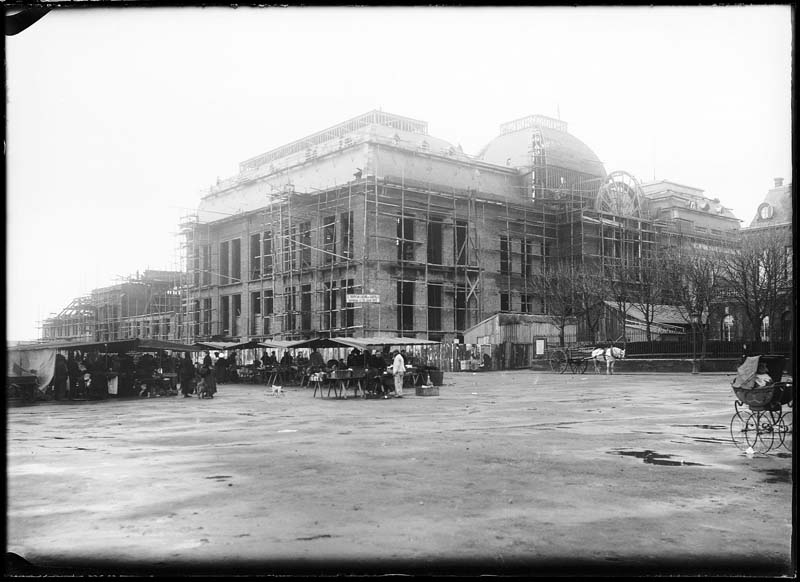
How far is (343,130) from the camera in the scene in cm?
4488

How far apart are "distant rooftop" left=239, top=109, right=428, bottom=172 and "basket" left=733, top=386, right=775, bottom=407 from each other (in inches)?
1341

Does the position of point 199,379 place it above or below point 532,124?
below

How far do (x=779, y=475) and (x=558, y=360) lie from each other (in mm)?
29706

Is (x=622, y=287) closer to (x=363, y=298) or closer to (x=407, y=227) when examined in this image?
(x=407, y=227)

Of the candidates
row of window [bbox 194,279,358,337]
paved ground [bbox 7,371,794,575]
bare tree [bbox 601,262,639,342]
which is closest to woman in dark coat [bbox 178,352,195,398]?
paved ground [bbox 7,371,794,575]

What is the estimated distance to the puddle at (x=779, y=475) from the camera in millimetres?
8586

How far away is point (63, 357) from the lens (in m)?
22.8

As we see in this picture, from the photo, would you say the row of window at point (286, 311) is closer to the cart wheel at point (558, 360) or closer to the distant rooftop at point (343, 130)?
the distant rooftop at point (343, 130)

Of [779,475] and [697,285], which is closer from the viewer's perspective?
[779,475]

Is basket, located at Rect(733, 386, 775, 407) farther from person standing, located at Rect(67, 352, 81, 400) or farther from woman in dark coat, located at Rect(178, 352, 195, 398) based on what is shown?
person standing, located at Rect(67, 352, 81, 400)

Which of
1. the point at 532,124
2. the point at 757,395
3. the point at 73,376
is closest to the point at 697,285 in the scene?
the point at 532,124

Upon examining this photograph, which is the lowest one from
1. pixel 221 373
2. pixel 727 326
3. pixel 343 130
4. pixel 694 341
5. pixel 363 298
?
pixel 221 373

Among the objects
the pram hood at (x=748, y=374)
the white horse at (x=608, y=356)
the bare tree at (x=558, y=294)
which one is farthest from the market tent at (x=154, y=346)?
the bare tree at (x=558, y=294)

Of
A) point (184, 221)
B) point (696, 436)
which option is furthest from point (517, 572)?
point (184, 221)
